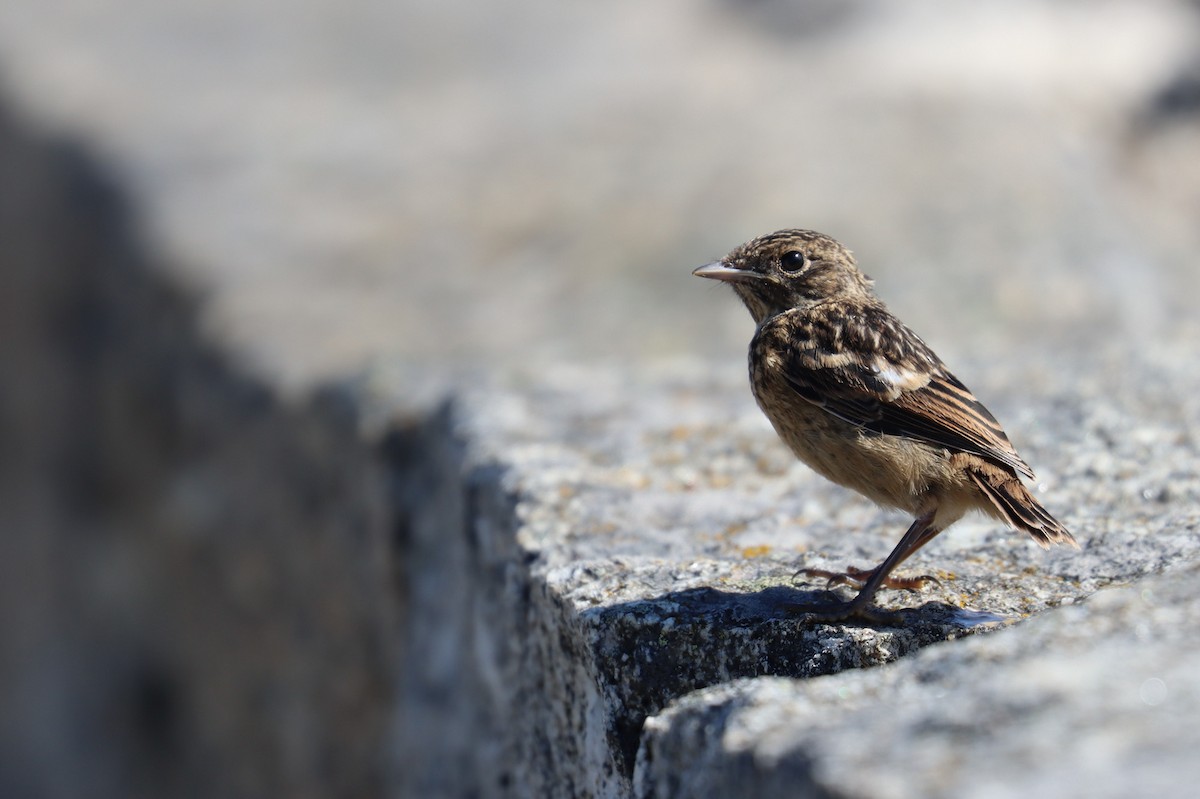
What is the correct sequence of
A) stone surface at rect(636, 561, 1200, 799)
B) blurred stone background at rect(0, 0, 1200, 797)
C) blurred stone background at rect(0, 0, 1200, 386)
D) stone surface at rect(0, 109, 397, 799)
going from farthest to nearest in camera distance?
1. blurred stone background at rect(0, 0, 1200, 386)
2. blurred stone background at rect(0, 0, 1200, 797)
3. stone surface at rect(0, 109, 397, 799)
4. stone surface at rect(636, 561, 1200, 799)

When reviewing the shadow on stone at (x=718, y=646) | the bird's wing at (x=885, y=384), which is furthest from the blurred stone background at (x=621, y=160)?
the shadow on stone at (x=718, y=646)

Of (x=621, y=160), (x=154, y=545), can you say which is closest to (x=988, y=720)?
(x=621, y=160)

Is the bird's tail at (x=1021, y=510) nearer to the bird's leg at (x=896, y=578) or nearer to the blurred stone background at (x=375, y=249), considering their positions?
the bird's leg at (x=896, y=578)

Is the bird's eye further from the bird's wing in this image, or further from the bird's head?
the bird's wing

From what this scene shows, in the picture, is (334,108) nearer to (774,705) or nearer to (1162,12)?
(1162,12)

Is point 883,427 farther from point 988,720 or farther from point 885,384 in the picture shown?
point 988,720

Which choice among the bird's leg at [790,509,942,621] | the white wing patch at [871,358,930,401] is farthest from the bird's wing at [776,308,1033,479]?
the bird's leg at [790,509,942,621]
